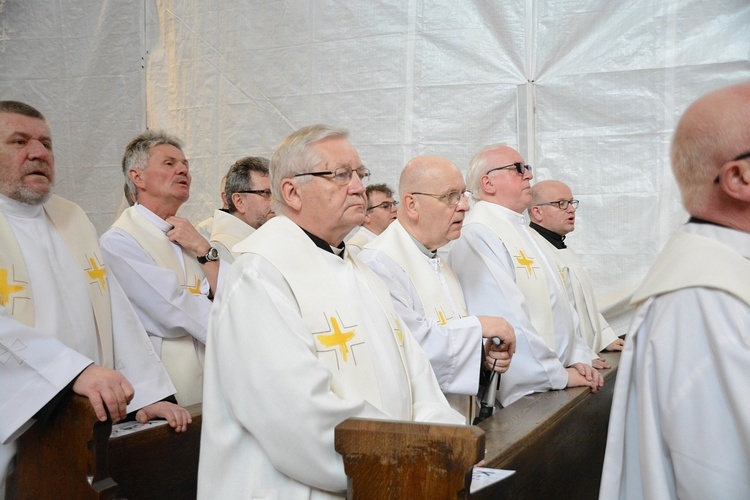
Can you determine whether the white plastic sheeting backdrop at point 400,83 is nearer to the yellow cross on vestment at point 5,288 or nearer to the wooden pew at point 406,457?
the yellow cross on vestment at point 5,288

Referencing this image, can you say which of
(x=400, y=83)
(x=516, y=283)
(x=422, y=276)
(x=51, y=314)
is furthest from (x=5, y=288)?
(x=400, y=83)

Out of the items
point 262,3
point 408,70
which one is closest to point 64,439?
point 408,70

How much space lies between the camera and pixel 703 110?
1.86 meters

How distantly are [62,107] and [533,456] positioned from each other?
6.13m

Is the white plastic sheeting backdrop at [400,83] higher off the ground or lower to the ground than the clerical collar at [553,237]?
higher

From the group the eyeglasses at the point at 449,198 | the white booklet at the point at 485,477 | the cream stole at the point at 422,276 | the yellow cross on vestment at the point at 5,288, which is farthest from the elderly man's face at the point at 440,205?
the yellow cross on vestment at the point at 5,288

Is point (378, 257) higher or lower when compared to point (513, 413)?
higher

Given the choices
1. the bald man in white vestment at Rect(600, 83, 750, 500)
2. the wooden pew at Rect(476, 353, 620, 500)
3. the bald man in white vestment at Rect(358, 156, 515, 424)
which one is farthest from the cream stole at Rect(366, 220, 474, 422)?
the bald man in white vestment at Rect(600, 83, 750, 500)

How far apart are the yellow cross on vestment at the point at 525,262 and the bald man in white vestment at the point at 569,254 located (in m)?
0.80

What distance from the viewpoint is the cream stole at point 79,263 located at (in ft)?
10.0

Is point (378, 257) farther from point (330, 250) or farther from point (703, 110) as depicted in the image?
point (703, 110)

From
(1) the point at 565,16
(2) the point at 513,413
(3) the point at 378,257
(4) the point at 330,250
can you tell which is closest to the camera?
(4) the point at 330,250

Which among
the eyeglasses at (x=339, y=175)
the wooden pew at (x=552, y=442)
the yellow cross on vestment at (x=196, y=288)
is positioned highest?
the eyeglasses at (x=339, y=175)

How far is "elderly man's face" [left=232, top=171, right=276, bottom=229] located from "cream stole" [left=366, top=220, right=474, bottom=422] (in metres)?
1.70
